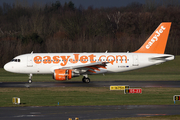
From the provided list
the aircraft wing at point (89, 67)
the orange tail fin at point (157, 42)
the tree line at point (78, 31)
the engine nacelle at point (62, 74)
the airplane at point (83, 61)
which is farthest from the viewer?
the tree line at point (78, 31)

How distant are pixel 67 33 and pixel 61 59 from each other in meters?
62.5

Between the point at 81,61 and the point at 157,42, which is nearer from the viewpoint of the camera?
the point at 81,61

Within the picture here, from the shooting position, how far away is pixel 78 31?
98938 millimetres

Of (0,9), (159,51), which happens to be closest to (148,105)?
(159,51)

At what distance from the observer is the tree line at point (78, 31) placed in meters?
77.8

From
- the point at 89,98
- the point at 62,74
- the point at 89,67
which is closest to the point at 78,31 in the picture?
the point at 89,67

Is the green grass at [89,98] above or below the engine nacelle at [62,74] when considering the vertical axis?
Result: below

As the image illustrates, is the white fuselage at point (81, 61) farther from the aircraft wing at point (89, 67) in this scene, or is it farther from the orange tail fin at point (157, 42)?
the orange tail fin at point (157, 42)

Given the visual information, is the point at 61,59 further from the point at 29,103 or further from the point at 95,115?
the point at 95,115

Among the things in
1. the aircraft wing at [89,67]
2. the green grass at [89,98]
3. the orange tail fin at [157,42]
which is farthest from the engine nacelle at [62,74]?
the orange tail fin at [157,42]

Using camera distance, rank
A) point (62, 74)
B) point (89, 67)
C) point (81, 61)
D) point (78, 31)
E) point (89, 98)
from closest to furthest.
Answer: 1. point (89, 98)
2. point (62, 74)
3. point (89, 67)
4. point (81, 61)
5. point (78, 31)

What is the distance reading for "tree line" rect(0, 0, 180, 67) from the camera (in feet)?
255

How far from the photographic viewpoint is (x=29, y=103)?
22688 mm

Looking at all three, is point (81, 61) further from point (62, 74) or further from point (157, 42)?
point (157, 42)
